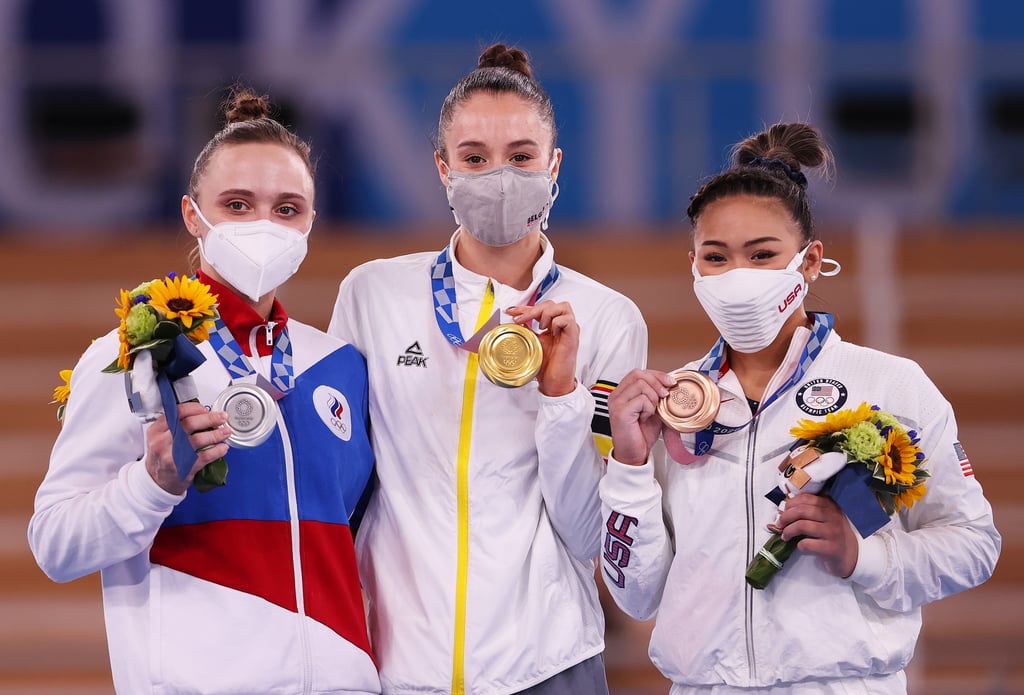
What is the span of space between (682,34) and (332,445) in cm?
526

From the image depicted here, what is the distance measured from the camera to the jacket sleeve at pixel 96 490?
272cm

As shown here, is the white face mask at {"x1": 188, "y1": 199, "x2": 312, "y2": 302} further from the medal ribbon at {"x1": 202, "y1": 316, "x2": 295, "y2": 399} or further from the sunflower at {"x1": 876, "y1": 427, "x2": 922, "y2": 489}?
the sunflower at {"x1": 876, "y1": 427, "x2": 922, "y2": 489}

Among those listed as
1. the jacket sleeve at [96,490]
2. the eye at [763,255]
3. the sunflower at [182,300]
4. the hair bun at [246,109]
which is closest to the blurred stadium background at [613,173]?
the hair bun at [246,109]

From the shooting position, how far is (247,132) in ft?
10.4

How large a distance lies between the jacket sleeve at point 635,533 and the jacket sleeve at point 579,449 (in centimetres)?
6

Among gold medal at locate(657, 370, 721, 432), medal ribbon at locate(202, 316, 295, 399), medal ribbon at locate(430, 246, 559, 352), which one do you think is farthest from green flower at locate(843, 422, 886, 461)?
medal ribbon at locate(202, 316, 295, 399)

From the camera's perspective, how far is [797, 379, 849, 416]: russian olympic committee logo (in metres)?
2.97

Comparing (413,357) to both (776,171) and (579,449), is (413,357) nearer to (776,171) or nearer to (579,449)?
(579,449)

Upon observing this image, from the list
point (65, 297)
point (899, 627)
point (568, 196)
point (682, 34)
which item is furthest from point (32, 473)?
point (899, 627)

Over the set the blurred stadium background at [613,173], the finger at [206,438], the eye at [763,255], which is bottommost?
the finger at [206,438]

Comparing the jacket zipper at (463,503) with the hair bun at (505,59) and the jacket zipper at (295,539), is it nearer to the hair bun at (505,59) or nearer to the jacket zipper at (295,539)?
the jacket zipper at (295,539)

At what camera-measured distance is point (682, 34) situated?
7648mm

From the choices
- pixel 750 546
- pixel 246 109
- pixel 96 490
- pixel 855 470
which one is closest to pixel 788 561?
pixel 750 546

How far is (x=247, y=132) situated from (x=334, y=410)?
27.9 inches
